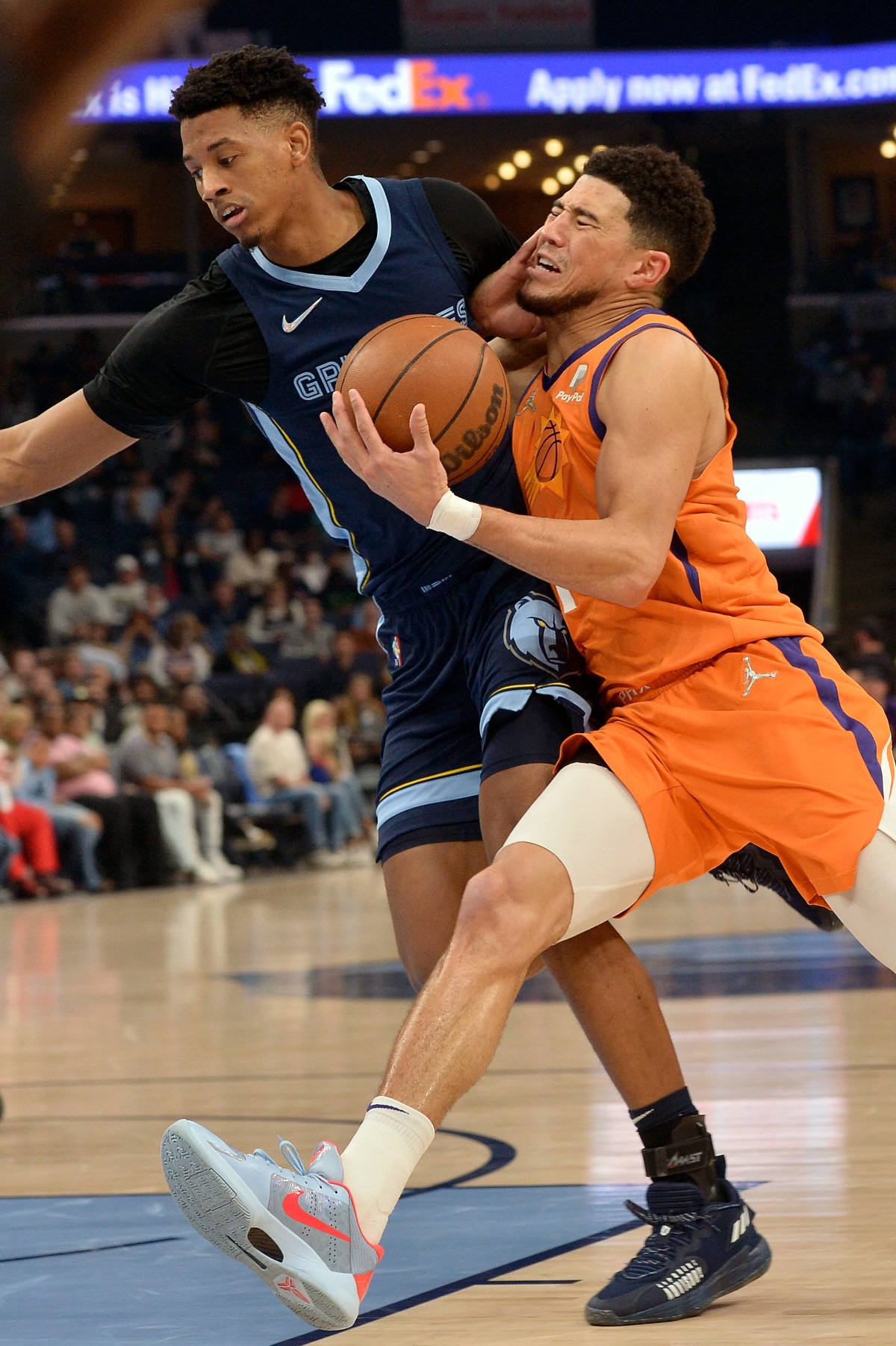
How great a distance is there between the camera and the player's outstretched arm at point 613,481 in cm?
273

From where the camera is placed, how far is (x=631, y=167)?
10.1ft

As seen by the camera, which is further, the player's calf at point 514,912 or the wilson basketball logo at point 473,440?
the wilson basketball logo at point 473,440

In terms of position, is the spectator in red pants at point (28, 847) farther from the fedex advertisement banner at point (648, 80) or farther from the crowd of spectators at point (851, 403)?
the crowd of spectators at point (851, 403)

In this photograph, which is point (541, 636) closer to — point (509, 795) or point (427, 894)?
point (509, 795)

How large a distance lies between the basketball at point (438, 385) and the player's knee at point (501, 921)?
2.45 feet

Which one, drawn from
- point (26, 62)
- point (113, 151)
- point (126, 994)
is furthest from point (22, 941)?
point (113, 151)

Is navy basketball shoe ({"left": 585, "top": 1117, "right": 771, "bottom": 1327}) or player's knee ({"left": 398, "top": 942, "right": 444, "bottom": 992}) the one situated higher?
player's knee ({"left": 398, "top": 942, "right": 444, "bottom": 992})

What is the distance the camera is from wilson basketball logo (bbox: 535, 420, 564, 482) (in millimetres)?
2988

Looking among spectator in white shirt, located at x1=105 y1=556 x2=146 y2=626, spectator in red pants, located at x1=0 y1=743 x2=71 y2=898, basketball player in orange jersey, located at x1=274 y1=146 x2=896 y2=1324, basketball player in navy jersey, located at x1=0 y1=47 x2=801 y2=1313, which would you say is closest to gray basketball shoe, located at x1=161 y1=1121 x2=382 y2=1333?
basketball player in orange jersey, located at x1=274 y1=146 x2=896 y2=1324

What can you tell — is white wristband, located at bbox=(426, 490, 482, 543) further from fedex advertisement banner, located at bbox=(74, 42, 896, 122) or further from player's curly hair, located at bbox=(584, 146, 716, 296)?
fedex advertisement banner, located at bbox=(74, 42, 896, 122)

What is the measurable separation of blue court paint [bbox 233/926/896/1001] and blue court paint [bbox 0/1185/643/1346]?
10.2 feet

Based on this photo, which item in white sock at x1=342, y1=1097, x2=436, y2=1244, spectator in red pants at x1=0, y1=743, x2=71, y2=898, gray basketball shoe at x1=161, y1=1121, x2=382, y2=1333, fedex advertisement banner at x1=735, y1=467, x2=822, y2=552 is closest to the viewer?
gray basketball shoe at x1=161, y1=1121, x2=382, y2=1333

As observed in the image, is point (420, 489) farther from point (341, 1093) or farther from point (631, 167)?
point (341, 1093)

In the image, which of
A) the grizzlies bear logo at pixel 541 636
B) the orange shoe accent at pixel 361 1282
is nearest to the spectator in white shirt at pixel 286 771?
the grizzlies bear logo at pixel 541 636
